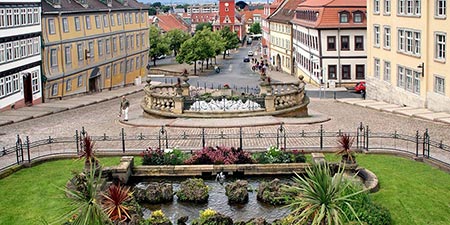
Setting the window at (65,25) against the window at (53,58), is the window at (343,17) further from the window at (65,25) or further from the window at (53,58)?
the window at (53,58)

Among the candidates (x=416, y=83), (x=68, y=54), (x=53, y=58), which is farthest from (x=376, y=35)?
(x=68, y=54)

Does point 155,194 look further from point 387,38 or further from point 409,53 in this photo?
point 387,38

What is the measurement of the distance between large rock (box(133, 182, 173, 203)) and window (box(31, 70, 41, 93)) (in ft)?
102

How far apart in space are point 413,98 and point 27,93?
26.7 metres

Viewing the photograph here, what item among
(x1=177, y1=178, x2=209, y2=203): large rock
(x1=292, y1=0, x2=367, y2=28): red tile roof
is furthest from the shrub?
(x1=292, y1=0, x2=367, y2=28): red tile roof

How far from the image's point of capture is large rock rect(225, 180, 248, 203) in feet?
58.0

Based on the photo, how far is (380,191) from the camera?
17719 mm

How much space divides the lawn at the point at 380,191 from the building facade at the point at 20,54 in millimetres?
21120

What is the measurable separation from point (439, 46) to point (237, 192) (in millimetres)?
24237

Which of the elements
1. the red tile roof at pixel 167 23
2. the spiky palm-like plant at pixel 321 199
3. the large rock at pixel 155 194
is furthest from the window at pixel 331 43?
the red tile roof at pixel 167 23

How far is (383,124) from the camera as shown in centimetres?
3172

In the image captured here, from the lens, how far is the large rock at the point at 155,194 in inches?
699

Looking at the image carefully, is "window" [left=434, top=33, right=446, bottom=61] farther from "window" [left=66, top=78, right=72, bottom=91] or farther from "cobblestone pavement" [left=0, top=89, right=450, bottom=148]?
"window" [left=66, top=78, right=72, bottom=91]

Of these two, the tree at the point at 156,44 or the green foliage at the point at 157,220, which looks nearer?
the green foliage at the point at 157,220
